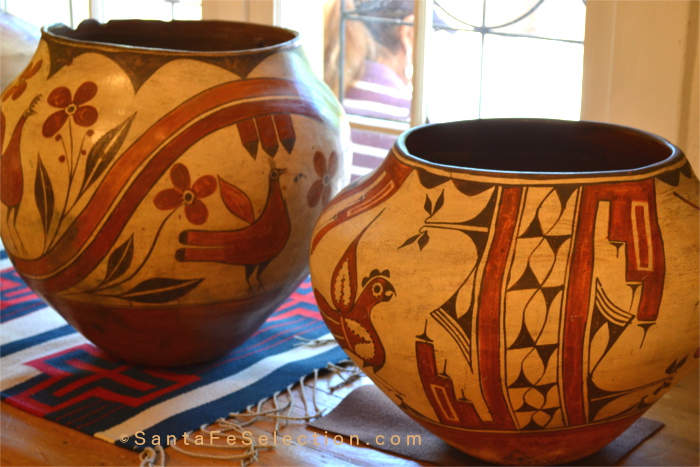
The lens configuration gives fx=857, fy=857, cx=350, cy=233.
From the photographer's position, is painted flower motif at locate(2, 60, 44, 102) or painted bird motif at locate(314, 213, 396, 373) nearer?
painted bird motif at locate(314, 213, 396, 373)

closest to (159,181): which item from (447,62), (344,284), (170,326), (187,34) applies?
(170,326)

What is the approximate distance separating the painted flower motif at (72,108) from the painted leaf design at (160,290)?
0.28m

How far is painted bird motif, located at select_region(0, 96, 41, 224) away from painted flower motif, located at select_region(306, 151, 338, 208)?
0.47 metres

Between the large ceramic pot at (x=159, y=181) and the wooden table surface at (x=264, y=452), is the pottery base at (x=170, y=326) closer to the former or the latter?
the large ceramic pot at (x=159, y=181)

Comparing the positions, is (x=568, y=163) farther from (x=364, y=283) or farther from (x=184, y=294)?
(x=184, y=294)

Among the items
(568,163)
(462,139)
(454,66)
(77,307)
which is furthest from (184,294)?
(454,66)

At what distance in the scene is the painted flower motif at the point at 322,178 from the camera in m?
1.47

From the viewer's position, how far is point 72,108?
1374mm

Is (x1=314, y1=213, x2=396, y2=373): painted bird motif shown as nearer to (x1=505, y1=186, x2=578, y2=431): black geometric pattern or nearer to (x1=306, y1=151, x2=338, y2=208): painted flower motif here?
(x1=505, y1=186, x2=578, y2=431): black geometric pattern

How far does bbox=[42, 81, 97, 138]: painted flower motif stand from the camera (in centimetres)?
136

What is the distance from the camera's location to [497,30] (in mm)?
1888

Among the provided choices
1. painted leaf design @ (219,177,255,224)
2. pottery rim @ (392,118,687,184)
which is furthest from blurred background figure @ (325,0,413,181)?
painted leaf design @ (219,177,255,224)

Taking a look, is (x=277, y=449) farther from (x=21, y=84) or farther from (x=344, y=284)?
(x=21, y=84)

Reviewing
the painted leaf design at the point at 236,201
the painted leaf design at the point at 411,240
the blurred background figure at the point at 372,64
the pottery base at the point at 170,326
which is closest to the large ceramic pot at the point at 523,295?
the painted leaf design at the point at 411,240
